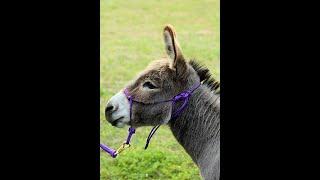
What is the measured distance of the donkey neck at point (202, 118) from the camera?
3.61 meters

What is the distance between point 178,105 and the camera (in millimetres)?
3617

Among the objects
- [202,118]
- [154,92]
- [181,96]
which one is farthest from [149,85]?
[202,118]

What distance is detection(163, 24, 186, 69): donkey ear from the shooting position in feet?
11.2

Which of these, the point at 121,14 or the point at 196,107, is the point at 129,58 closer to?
the point at 121,14

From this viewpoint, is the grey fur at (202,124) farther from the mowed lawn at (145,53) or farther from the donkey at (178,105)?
the mowed lawn at (145,53)

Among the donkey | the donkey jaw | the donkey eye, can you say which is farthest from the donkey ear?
the donkey jaw

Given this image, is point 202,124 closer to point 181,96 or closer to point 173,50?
point 181,96

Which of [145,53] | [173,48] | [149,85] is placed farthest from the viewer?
[145,53]

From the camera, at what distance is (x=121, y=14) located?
13875 mm

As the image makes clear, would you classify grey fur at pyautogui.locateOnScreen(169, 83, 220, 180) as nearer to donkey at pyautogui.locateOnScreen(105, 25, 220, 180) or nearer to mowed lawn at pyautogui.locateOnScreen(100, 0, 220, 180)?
donkey at pyautogui.locateOnScreen(105, 25, 220, 180)

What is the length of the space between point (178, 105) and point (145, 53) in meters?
6.54
